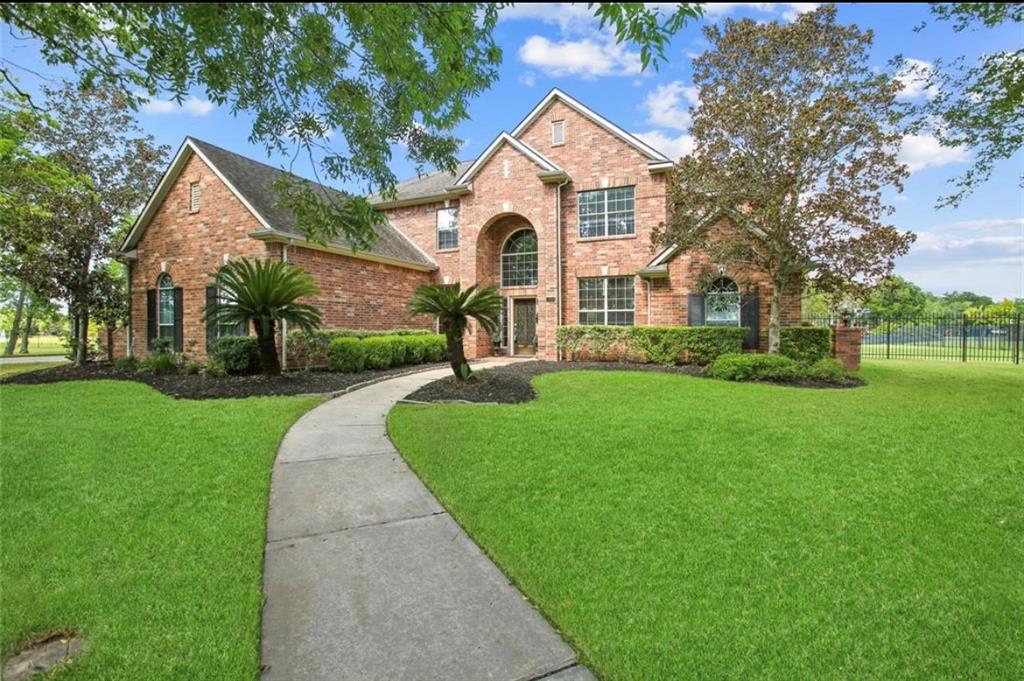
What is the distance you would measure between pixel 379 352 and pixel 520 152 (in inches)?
363

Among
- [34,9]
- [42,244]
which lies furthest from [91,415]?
[42,244]

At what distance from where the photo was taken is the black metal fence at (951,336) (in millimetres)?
19234

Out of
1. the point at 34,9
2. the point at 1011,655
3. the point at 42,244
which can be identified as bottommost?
the point at 1011,655

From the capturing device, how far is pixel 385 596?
2.88m

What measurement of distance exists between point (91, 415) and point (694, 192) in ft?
44.0

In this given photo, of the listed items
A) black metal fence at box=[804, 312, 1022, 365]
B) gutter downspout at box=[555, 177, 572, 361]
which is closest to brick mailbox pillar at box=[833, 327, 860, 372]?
black metal fence at box=[804, 312, 1022, 365]

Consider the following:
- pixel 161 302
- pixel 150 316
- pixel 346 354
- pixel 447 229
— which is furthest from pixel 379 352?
pixel 150 316

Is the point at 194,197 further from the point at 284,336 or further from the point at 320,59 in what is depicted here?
the point at 320,59

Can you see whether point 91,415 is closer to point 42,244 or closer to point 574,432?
point 574,432

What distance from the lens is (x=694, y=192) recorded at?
41.7 feet

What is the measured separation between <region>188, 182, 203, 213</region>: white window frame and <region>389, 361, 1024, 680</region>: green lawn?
12.0m

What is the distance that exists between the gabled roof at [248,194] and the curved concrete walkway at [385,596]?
8932mm

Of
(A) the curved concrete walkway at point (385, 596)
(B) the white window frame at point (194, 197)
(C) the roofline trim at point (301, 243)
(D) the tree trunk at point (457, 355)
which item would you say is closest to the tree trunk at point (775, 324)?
(D) the tree trunk at point (457, 355)

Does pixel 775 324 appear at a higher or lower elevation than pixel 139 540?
higher
